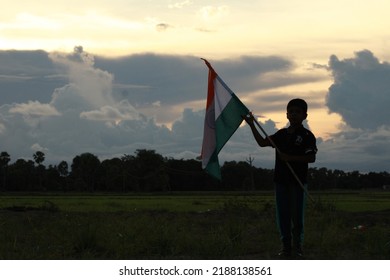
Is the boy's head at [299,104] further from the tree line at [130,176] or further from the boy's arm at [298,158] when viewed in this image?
the tree line at [130,176]

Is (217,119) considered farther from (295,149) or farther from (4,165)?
(4,165)

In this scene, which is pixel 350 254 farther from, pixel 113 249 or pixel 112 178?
pixel 112 178

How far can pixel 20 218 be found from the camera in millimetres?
15375

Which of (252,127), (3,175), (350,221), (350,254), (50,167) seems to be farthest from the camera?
(50,167)

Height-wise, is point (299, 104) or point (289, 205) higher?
point (299, 104)

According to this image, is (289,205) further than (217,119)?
No

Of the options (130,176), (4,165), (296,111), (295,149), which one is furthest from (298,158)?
(4,165)

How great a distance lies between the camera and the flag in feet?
28.6

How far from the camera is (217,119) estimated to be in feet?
28.9

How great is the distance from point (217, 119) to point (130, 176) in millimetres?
90333

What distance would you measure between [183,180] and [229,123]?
93.5m

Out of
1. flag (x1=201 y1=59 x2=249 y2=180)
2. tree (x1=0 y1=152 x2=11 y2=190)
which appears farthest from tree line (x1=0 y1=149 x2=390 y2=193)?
flag (x1=201 y1=59 x2=249 y2=180)

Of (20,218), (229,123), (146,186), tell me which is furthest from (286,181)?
(146,186)

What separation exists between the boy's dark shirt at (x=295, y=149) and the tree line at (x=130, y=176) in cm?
8686
